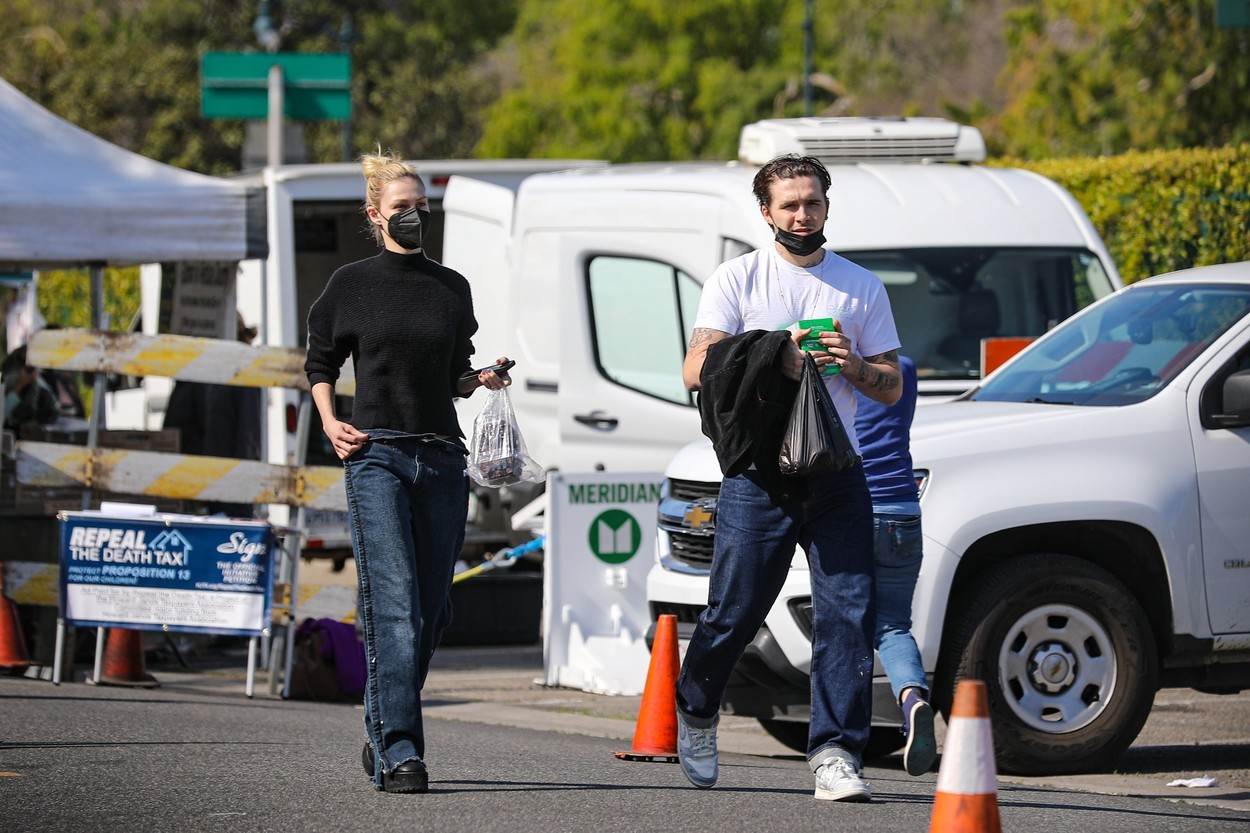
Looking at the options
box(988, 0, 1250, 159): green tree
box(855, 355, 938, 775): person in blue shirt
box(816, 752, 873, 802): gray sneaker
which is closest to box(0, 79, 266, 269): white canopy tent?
box(855, 355, 938, 775): person in blue shirt

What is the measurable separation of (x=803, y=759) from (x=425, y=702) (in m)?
2.50

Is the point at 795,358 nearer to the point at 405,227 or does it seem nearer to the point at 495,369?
the point at 495,369

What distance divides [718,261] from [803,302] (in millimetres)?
4965

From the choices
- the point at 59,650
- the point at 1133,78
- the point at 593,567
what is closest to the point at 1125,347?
the point at 593,567

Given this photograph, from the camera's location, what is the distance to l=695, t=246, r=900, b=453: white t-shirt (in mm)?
6312

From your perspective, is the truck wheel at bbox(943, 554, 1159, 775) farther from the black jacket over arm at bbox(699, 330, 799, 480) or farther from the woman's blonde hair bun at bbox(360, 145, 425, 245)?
the woman's blonde hair bun at bbox(360, 145, 425, 245)

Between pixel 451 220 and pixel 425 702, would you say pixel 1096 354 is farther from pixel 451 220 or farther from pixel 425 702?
pixel 451 220

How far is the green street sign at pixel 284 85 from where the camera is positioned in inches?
744

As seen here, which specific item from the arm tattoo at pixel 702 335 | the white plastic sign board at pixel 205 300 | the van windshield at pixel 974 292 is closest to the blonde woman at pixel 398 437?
the arm tattoo at pixel 702 335

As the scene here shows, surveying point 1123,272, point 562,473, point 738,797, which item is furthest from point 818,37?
point 738,797

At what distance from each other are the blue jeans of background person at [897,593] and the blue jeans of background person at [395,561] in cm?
140

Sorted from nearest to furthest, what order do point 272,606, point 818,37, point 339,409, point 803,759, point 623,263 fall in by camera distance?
point 803,759 < point 272,606 < point 623,263 < point 339,409 < point 818,37

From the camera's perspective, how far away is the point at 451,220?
14320mm

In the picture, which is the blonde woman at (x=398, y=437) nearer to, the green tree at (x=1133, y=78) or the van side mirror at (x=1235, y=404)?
the van side mirror at (x=1235, y=404)
